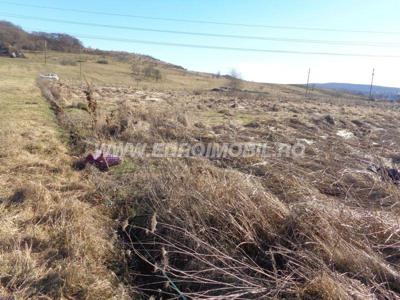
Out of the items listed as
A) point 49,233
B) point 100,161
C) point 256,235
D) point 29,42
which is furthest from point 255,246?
point 29,42

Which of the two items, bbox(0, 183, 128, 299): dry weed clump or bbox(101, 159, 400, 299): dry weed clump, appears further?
bbox(0, 183, 128, 299): dry weed clump

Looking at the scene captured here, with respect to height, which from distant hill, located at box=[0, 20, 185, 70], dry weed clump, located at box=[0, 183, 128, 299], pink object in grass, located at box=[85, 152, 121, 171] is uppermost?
distant hill, located at box=[0, 20, 185, 70]

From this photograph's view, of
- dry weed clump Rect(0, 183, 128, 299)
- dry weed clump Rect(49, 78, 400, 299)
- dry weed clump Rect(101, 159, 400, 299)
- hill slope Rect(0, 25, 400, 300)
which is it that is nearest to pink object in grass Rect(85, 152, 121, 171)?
hill slope Rect(0, 25, 400, 300)

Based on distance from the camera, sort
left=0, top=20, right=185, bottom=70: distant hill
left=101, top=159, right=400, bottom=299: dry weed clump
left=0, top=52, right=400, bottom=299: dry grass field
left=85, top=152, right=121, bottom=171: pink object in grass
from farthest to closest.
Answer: left=0, top=20, right=185, bottom=70: distant hill, left=85, top=152, right=121, bottom=171: pink object in grass, left=0, top=52, right=400, bottom=299: dry grass field, left=101, top=159, right=400, bottom=299: dry weed clump

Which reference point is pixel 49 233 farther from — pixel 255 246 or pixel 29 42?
pixel 29 42

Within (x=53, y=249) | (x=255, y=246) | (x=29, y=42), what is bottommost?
(x=53, y=249)

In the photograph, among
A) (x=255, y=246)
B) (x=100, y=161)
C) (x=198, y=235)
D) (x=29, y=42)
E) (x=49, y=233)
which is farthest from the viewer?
(x=29, y=42)

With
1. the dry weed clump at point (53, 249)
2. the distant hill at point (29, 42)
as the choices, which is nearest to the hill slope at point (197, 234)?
the dry weed clump at point (53, 249)

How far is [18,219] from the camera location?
A: 14.4 ft

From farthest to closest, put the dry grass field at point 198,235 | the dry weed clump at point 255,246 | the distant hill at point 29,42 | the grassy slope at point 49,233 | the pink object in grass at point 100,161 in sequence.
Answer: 1. the distant hill at point 29,42
2. the pink object in grass at point 100,161
3. the grassy slope at point 49,233
4. the dry grass field at point 198,235
5. the dry weed clump at point 255,246

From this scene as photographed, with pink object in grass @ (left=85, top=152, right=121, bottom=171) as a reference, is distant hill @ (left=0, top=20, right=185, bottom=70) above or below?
above

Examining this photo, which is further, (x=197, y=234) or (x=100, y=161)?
(x=100, y=161)

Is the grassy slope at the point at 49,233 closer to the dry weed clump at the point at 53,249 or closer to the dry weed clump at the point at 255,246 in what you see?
the dry weed clump at the point at 53,249

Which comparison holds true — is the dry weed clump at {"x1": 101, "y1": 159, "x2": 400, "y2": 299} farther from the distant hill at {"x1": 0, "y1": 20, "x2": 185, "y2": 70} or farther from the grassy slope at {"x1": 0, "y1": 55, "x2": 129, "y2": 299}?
the distant hill at {"x1": 0, "y1": 20, "x2": 185, "y2": 70}
